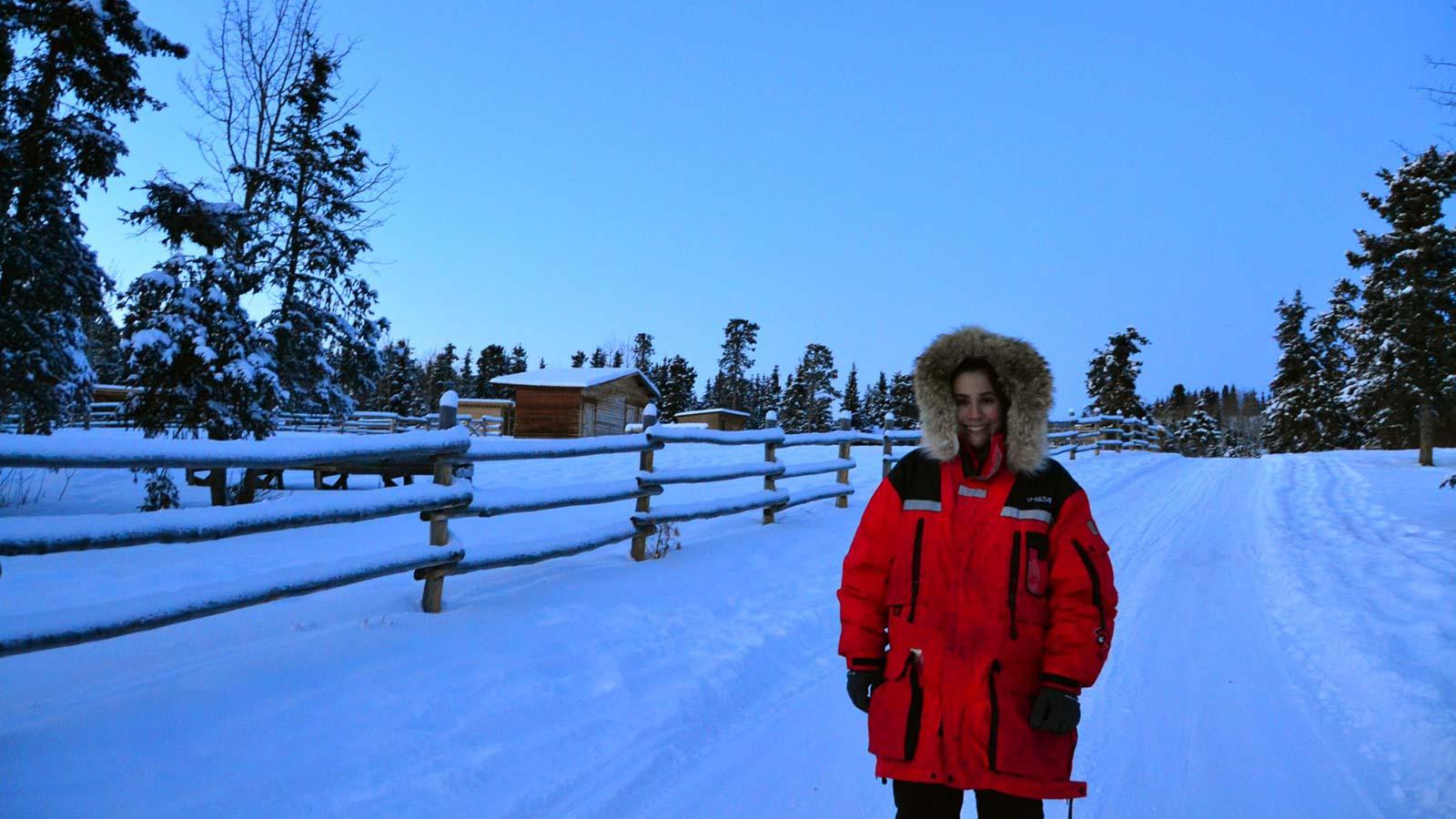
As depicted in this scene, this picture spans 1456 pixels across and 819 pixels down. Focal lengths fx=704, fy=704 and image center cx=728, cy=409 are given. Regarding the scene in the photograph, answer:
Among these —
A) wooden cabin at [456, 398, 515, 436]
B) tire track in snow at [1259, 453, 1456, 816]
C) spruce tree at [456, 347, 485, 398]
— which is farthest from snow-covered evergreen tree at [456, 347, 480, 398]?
tire track in snow at [1259, 453, 1456, 816]

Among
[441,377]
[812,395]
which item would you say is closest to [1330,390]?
[812,395]

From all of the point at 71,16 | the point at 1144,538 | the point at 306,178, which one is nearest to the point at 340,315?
the point at 306,178

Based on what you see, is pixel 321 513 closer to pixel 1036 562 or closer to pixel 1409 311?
pixel 1036 562

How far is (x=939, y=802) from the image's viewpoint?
6.55ft

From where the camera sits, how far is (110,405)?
20109mm

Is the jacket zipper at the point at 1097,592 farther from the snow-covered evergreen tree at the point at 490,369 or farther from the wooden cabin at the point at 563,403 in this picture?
the snow-covered evergreen tree at the point at 490,369

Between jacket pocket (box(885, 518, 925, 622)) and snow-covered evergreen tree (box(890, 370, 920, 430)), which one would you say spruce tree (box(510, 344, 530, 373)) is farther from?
jacket pocket (box(885, 518, 925, 622))

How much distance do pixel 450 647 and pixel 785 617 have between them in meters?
2.38

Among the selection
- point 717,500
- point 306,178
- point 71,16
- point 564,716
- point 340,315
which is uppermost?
point 71,16

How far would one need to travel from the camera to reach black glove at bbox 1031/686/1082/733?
183cm

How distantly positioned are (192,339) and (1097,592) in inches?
527

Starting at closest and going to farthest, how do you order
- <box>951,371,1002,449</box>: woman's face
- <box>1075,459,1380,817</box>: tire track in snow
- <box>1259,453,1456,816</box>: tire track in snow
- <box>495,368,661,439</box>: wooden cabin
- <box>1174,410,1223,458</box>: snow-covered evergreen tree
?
<box>951,371,1002,449</box>: woman's face
<box>1075,459,1380,817</box>: tire track in snow
<box>1259,453,1456,816</box>: tire track in snow
<box>495,368,661,439</box>: wooden cabin
<box>1174,410,1223,458</box>: snow-covered evergreen tree

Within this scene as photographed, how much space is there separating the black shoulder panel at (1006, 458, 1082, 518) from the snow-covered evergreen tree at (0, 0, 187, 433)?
1492 centimetres

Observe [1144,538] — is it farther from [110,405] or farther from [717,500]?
[110,405]
